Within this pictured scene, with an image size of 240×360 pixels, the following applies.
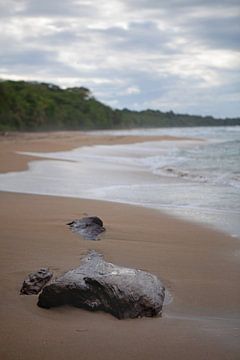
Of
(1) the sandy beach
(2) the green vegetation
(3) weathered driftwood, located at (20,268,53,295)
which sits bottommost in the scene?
(1) the sandy beach

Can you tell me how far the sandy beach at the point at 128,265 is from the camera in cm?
279

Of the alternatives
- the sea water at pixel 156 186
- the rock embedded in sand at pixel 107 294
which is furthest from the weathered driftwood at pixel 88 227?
the rock embedded in sand at pixel 107 294

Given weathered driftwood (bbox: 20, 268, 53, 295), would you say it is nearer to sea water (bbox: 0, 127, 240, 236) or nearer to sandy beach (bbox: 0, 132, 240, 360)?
sandy beach (bbox: 0, 132, 240, 360)

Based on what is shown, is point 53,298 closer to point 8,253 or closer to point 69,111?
point 8,253

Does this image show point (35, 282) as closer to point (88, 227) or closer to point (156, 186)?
point (88, 227)

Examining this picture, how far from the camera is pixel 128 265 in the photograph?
14.5ft

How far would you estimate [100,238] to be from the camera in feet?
17.6

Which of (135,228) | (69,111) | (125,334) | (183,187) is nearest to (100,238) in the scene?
(135,228)

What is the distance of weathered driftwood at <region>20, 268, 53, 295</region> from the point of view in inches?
139

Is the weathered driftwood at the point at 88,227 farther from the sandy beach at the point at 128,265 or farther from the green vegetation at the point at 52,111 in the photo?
the green vegetation at the point at 52,111

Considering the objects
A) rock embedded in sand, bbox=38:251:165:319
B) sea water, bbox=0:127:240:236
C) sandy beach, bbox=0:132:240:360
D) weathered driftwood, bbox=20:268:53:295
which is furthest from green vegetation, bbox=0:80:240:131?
rock embedded in sand, bbox=38:251:165:319

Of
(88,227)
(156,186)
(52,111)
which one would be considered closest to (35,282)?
(88,227)

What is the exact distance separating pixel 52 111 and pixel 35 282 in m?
63.6

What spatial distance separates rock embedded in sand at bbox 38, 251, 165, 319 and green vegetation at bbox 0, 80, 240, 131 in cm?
4545
